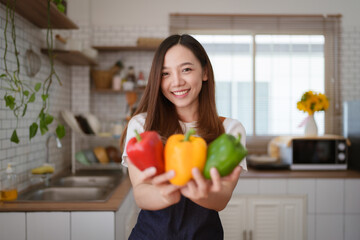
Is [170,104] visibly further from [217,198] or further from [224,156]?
[224,156]

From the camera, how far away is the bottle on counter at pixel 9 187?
1721mm

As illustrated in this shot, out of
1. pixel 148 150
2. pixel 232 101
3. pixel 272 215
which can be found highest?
pixel 232 101

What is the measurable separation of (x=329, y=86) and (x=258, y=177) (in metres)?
1.47

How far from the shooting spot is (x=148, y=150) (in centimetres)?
76

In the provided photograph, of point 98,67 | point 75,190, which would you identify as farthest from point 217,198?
point 98,67

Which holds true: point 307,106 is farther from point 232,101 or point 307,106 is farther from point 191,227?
point 191,227

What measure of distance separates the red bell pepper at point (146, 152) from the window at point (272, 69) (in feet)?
8.88

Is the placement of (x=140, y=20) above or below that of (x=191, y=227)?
above

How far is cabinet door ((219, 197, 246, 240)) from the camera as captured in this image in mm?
2666

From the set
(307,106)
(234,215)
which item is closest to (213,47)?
(307,106)

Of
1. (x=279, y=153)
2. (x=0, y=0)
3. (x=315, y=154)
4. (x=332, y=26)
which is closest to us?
(x=0, y=0)

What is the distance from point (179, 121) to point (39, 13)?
123cm

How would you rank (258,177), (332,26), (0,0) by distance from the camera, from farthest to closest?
(332,26) < (258,177) < (0,0)

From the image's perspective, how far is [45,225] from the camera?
5.19 feet
